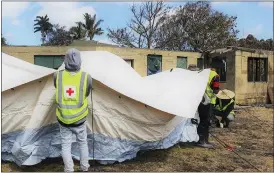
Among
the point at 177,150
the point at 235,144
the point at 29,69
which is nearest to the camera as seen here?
the point at 29,69

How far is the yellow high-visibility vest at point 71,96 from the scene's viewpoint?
4.34 m

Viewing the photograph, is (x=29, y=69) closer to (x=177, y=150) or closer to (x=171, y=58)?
(x=177, y=150)

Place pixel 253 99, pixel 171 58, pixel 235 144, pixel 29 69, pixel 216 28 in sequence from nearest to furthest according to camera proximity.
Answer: pixel 29 69 → pixel 235 144 → pixel 253 99 → pixel 171 58 → pixel 216 28

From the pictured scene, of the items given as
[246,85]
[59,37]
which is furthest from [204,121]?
[59,37]

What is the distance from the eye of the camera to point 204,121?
6.78 meters

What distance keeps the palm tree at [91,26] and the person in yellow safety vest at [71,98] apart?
133 ft

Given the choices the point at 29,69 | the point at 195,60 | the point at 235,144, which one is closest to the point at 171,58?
the point at 195,60

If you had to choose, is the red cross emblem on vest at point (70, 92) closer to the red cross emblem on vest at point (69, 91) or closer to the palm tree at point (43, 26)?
the red cross emblem on vest at point (69, 91)

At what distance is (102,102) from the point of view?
198 inches

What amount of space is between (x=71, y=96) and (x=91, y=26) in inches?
1638

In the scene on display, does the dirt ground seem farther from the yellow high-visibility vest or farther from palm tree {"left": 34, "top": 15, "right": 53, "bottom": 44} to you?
palm tree {"left": 34, "top": 15, "right": 53, "bottom": 44}

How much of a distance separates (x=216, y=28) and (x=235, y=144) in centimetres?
2278

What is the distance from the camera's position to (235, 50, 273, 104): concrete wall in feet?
53.4

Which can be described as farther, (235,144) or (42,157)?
A: (235,144)
